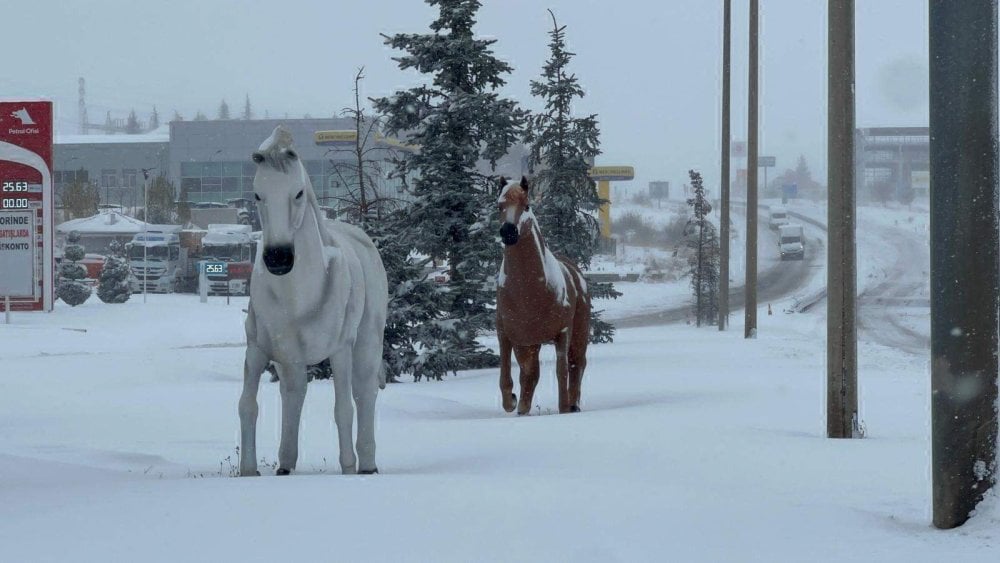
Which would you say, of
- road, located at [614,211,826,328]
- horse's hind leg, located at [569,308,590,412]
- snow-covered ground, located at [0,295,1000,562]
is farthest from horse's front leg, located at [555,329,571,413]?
road, located at [614,211,826,328]

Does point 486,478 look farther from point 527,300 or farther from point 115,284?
point 115,284

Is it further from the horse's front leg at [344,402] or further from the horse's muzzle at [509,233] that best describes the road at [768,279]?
the horse's front leg at [344,402]

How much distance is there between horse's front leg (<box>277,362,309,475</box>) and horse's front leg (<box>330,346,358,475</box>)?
0.23m

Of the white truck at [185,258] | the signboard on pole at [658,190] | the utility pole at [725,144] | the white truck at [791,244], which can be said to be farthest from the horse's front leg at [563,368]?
the signboard on pole at [658,190]

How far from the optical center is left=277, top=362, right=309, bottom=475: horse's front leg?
8.50 metres

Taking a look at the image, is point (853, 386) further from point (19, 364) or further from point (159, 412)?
point (19, 364)

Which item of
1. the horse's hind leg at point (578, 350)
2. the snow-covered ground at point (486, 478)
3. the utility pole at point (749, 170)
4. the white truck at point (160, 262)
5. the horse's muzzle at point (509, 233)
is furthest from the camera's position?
the white truck at point (160, 262)

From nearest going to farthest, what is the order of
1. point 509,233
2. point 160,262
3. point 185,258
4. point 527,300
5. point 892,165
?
1. point 509,233
2. point 527,300
3. point 160,262
4. point 185,258
5. point 892,165

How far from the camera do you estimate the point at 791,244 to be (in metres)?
81.7

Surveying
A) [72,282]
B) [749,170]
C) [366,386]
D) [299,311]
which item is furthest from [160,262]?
[299,311]

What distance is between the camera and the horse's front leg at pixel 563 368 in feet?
46.6

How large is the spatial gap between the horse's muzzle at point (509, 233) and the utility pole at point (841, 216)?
11.3 feet

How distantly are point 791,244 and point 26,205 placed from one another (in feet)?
185

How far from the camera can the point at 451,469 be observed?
8.98 m
